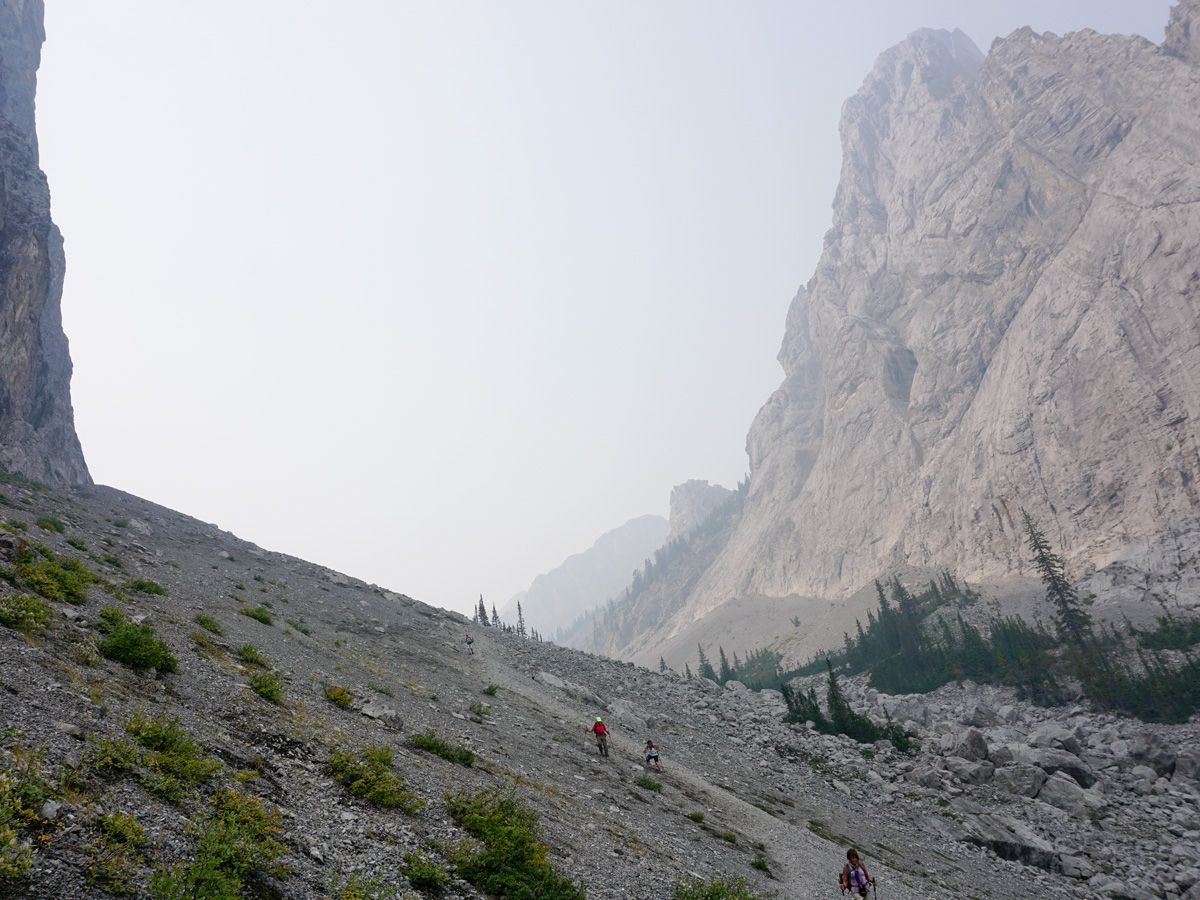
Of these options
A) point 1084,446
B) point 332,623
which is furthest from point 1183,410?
point 332,623

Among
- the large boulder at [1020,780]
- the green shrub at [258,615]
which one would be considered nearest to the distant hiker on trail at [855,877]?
the large boulder at [1020,780]

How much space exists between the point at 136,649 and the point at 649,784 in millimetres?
21072

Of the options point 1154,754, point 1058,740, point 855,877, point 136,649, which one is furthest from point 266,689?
point 1154,754

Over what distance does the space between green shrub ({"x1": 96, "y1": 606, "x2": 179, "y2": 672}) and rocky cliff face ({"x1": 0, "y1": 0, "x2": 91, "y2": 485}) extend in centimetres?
7755

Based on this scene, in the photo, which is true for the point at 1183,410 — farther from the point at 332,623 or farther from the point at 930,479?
the point at 332,623

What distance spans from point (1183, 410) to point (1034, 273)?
73.0m

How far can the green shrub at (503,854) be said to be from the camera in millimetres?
12445

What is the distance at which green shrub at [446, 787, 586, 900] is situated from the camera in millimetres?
12445

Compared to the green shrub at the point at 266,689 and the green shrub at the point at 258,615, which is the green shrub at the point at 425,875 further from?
the green shrub at the point at 258,615

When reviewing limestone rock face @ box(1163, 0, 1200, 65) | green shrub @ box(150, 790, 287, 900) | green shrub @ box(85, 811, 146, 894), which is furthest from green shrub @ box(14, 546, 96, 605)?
limestone rock face @ box(1163, 0, 1200, 65)

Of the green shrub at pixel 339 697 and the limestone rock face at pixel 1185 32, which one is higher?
the limestone rock face at pixel 1185 32

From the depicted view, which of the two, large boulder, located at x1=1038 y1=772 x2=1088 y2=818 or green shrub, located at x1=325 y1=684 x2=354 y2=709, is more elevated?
green shrub, located at x1=325 y1=684 x2=354 y2=709

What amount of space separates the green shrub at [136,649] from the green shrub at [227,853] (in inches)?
276

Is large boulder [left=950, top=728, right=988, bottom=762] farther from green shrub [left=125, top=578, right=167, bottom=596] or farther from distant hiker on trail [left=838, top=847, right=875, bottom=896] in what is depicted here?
green shrub [left=125, top=578, right=167, bottom=596]
